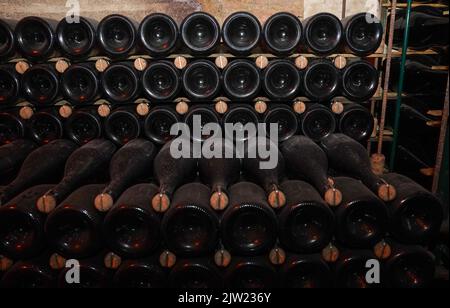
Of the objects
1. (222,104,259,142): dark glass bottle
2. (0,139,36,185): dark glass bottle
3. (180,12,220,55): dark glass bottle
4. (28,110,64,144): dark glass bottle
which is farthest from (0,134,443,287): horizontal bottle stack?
(180,12,220,55): dark glass bottle

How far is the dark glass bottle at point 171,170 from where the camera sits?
194 centimetres

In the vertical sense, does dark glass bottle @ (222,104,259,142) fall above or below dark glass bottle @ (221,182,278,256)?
above

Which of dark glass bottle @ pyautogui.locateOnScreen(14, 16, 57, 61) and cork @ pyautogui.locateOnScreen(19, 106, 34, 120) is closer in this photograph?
dark glass bottle @ pyautogui.locateOnScreen(14, 16, 57, 61)

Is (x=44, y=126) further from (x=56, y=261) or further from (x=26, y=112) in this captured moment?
(x=56, y=261)

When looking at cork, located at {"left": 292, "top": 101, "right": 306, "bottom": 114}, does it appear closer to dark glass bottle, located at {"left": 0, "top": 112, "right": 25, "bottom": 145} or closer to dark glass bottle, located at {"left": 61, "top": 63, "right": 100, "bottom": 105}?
dark glass bottle, located at {"left": 61, "top": 63, "right": 100, "bottom": 105}

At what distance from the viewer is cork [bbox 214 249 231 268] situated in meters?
1.84

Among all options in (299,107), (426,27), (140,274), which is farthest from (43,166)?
(426,27)

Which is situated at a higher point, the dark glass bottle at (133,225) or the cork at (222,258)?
the dark glass bottle at (133,225)

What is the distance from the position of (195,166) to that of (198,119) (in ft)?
1.39

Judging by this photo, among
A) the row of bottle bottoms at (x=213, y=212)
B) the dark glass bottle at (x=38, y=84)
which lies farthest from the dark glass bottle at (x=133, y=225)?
the dark glass bottle at (x=38, y=84)

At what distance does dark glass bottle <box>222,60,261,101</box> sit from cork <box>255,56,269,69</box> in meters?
0.04

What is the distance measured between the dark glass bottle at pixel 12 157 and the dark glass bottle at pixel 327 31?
7.27 ft

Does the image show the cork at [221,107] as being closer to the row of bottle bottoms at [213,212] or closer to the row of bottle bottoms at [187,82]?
the row of bottle bottoms at [187,82]

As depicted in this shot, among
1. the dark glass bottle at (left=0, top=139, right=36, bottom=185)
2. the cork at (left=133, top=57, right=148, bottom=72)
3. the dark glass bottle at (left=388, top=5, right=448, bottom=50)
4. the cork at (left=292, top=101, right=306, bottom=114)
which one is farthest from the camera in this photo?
the dark glass bottle at (left=388, top=5, right=448, bottom=50)
